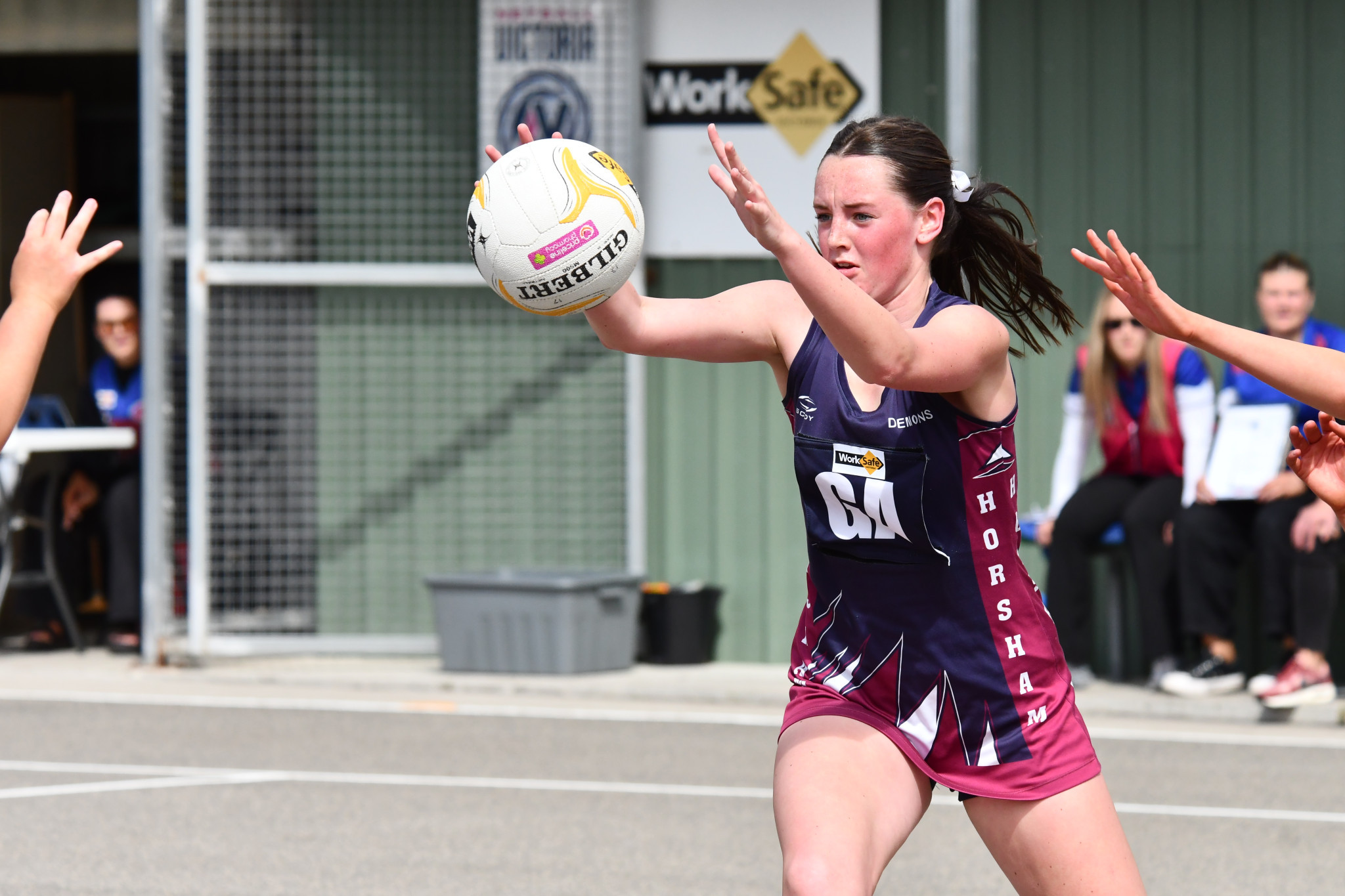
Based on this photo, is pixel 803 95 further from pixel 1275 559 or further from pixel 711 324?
pixel 711 324

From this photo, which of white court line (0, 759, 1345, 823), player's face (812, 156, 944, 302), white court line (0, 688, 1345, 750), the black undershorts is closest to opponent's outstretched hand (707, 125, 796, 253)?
player's face (812, 156, 944, 302)

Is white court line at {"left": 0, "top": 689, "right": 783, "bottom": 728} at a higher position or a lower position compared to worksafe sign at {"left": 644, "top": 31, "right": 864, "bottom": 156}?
lower

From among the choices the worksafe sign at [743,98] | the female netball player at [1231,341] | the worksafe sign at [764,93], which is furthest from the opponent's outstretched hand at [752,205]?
the worksafe sign at [764,93]

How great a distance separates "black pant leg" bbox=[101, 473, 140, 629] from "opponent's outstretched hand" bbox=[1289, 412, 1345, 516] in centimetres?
861

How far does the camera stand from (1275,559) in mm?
9148

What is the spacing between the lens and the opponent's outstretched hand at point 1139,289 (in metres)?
3.29

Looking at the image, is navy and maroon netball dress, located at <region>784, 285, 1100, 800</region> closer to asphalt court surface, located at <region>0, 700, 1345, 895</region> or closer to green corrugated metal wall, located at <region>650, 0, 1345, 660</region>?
asphalt court surface, located at <region>0, 700, 1345, 895</region>

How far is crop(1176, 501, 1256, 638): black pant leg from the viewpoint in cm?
928

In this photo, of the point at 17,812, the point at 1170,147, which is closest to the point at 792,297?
the point at 17,812

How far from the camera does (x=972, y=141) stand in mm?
9953

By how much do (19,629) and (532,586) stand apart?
444 cm

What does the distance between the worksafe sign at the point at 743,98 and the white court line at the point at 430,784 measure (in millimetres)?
4145

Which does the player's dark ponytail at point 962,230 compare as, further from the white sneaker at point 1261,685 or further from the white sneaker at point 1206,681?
the white sneaker at point 1206,681

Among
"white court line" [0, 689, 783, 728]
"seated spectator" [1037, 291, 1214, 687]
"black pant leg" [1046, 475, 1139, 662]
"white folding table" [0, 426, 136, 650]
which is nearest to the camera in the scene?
"white court line" [0, 689, 783, 728]
